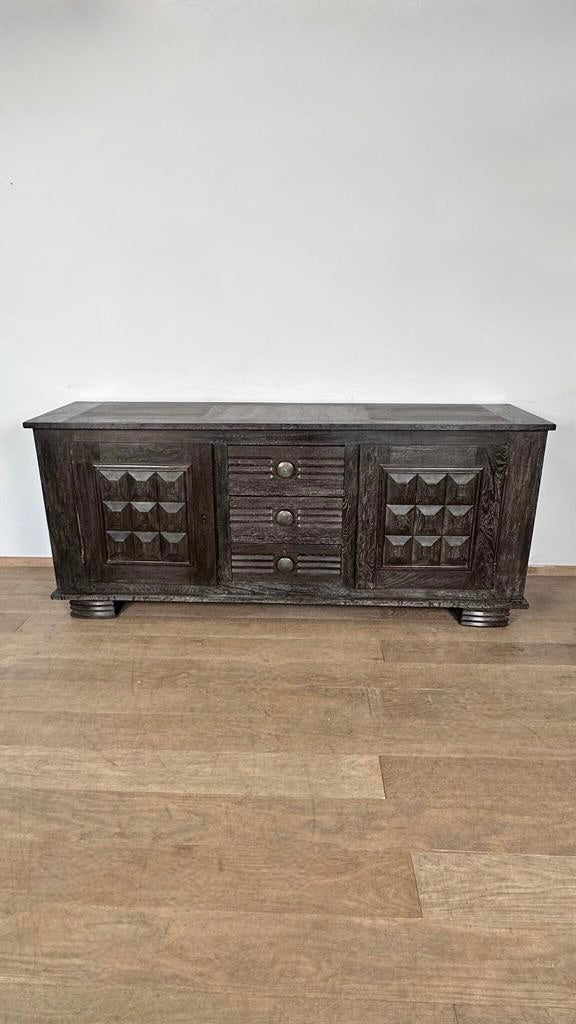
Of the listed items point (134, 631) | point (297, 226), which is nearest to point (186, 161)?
point (297, 226)

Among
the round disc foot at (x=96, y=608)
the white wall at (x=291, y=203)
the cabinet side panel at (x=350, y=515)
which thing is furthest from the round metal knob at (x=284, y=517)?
the round disc foot at (x=96, y=608)

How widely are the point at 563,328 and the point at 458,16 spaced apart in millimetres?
1082

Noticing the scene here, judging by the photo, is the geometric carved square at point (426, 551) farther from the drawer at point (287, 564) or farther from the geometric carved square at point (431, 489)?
the drawer at point (287, 564)

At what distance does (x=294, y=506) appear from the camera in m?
2.03

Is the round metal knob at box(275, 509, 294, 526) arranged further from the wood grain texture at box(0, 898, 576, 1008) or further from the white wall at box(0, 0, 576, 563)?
the wood grain texture at box(0, 898, 576, 1008)

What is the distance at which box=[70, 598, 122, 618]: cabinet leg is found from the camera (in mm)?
2164

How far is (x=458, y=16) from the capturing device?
203cm

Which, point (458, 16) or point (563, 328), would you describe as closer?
point (458, 16)

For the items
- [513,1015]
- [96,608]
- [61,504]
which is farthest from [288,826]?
[61,504]

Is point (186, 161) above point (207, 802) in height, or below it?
above

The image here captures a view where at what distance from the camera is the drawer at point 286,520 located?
2.03 metres

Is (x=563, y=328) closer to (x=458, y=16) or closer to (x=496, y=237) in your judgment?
(x=496, y=237)

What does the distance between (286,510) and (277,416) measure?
0.32 metres

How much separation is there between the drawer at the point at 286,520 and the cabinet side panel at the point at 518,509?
54 centimetres
